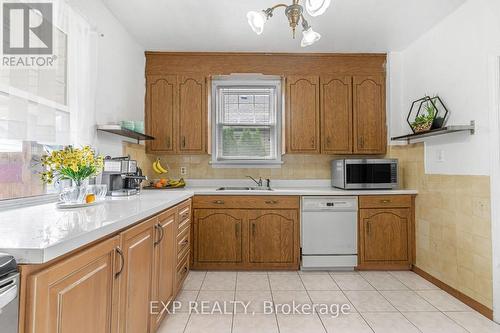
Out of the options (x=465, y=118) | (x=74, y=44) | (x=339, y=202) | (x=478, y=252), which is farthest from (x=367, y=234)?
(x=74, y=44)

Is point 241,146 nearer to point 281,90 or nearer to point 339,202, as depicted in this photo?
point 281,90

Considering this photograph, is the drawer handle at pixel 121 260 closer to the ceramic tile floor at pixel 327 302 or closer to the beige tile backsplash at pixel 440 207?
the ceramic tile floor at pixel 327 302

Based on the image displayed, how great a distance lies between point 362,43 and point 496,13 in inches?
49.6

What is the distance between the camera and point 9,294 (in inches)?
26.8

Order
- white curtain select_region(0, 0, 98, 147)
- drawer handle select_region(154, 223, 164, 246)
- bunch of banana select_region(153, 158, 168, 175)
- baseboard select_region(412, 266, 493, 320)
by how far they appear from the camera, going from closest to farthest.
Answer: white curtain select_region(0, 0, 98, 147) < drawer handle select_region(154, 223, 164, 246) < baseboard select_region(412, 266, 493, 320) < bunch of banana select_region(153, 158, 168, 175)

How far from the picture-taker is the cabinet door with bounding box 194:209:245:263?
3047 millimetres

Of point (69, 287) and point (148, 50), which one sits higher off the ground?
point (148, 50)

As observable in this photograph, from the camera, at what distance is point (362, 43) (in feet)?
10.4

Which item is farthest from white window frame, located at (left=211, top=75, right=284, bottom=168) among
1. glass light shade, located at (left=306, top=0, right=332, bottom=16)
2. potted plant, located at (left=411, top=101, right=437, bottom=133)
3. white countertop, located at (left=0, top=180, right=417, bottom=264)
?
glass light shade, located at (left=306, top=0, right=332, bottom=16)

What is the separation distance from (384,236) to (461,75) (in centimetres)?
176

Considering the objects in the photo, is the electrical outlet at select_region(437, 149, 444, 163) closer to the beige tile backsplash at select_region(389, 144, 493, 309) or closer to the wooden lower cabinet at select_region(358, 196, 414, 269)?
the beige tile backsplash at select_region(389, 144, 493, 309)

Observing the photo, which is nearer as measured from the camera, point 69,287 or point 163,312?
point 69,287

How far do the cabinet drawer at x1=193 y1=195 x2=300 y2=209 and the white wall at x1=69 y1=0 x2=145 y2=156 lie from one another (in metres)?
1.02

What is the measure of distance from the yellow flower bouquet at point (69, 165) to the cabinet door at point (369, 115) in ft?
9.51
